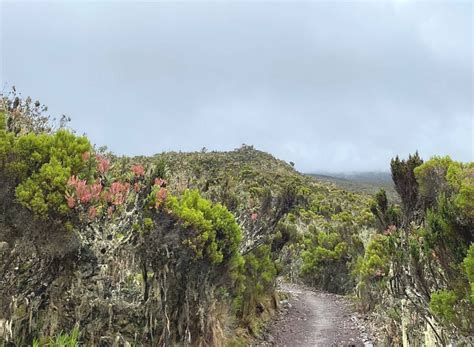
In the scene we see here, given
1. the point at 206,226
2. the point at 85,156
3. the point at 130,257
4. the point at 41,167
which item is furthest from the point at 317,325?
the point at 41,167

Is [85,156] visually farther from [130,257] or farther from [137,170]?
[130,257]

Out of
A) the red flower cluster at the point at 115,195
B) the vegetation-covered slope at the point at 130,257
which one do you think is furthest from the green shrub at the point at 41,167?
the red flower cluster at the point at 115,195

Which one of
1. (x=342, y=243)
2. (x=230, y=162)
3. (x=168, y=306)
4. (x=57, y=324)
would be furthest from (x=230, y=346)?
(x=230, y=162)

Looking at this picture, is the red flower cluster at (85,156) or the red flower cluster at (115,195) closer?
the red flower cluster at (85,156)

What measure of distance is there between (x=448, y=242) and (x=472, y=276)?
112 cm

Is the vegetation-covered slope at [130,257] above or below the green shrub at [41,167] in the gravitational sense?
below

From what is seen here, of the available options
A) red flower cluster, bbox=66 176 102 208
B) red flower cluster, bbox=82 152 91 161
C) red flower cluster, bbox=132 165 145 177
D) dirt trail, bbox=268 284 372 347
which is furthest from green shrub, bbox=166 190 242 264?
dirt trail, bbox=268 284 372 347

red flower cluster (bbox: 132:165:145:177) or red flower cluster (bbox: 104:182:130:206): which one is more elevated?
red flower cluster (bbox: 132:165:145:177)

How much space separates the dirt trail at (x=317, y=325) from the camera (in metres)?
10.6

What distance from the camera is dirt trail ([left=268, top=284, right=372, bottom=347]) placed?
10.6m

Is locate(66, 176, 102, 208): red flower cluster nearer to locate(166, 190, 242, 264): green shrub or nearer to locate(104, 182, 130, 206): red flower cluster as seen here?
locate(104, 182, 130, 206): red flower cluster

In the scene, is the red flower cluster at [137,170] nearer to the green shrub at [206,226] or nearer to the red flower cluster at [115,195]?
the green shrub at [206,226]

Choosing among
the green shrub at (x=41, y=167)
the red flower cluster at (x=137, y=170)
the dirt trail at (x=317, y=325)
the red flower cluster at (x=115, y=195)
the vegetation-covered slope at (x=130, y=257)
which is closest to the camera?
the green shrub at (x=41, y=167)

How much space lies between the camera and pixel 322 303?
16359 mm
